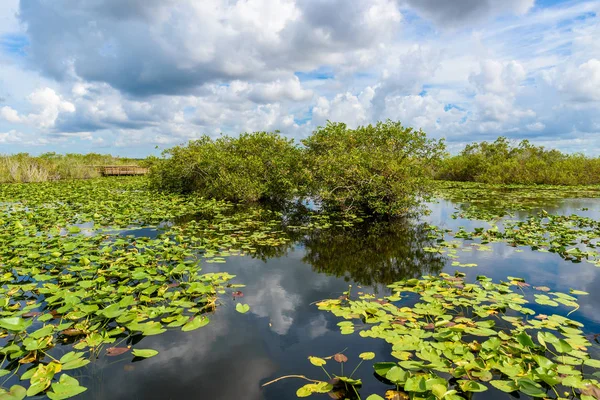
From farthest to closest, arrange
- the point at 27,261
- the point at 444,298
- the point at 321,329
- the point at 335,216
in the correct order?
the point at 335,216
the point at 27,261
the point at 444,298
the point at 321,329

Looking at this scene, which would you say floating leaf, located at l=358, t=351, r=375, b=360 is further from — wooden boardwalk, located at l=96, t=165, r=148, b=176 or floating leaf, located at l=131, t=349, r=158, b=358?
wooden boardwalk, located at l=96, t=165, r=148, b=176

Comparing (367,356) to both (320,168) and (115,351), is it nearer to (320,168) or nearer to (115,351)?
(115,351)

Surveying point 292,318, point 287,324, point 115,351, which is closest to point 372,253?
point 292,318

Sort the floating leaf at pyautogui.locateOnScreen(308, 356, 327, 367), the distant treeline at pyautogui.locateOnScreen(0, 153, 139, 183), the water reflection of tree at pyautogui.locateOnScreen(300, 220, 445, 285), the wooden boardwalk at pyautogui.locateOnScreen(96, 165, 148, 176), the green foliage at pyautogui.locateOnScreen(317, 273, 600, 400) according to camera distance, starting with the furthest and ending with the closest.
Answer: the wooden boardwalk at pyautogui.locateOnScreen(96, 165, 148, 176)
the distant treeline at pyautogui.locateOnScreen(0, 153, 139, 183)
the water reflection of tree at pyautogui.locateOnScreen(300, 220, 445, 285)
the floating leaf at pyautogui.locateOnScreen(308, 356, 327, 367)
the green foliage at pyautogui.locateOnScreen(317, 273, 600, 400)

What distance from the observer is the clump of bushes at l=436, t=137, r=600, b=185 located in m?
23.9

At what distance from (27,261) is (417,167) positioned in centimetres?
942

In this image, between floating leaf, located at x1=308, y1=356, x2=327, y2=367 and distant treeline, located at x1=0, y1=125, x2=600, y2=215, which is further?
distant treeline, located at x1=0, y1=125, x2=600, y2=215

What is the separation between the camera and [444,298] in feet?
13.2

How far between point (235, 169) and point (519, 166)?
22.2 meters

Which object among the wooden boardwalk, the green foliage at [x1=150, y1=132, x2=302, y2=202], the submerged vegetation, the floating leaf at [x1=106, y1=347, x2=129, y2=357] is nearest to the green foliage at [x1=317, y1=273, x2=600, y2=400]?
the submerged vegetation

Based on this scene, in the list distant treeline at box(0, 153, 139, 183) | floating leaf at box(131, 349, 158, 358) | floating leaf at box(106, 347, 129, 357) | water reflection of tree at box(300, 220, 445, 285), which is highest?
distant treeline at box(0, 153, 139, 183)

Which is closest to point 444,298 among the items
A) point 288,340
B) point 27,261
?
point 288,340

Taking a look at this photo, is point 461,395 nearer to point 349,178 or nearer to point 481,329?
point 481,329

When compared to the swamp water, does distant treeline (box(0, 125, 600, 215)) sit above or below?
above
